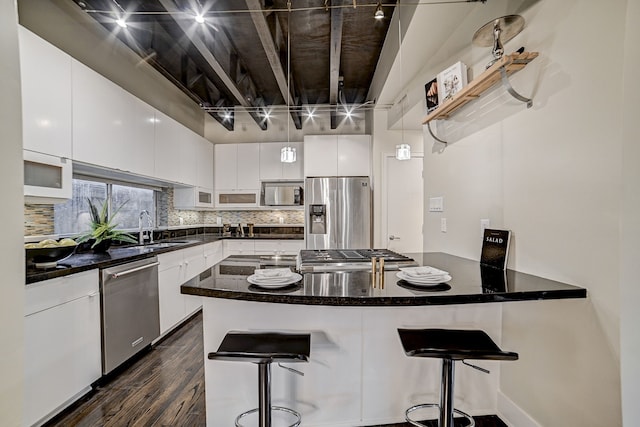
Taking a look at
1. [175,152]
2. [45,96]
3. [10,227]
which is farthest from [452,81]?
[175,152]

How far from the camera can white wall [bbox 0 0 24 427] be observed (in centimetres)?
87

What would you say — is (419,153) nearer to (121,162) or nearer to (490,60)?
(490,60)

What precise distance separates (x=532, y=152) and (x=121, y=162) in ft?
10.2

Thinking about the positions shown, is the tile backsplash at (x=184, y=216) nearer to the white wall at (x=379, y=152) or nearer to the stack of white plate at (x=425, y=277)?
the white wall at (x=379, y=152)

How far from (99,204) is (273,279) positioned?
276cm

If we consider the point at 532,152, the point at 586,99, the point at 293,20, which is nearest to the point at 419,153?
the point at 293,20

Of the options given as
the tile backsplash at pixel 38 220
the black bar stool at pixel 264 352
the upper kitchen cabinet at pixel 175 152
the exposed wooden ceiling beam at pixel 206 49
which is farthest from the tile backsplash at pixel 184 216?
the black bar stool at pixel 264 352

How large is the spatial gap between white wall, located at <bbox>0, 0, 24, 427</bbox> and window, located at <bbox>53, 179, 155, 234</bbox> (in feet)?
6.55

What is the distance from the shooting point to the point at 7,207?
886 mm

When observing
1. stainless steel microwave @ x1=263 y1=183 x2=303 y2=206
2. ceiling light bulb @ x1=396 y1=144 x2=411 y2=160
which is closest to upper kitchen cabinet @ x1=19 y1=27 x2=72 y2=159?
ceiling light bulb @ x1=396 y1=144 x2=411 y2=160

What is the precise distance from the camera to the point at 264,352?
50.8 inches

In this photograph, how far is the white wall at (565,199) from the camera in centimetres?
122


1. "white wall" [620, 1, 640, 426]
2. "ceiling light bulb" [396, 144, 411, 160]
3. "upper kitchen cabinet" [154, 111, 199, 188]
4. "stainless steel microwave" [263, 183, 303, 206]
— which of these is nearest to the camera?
"white wall" [620, 1, 640, 426]

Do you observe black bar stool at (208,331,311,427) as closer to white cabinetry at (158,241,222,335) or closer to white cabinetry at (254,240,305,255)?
white cabinetry at (158,241,222,335)
